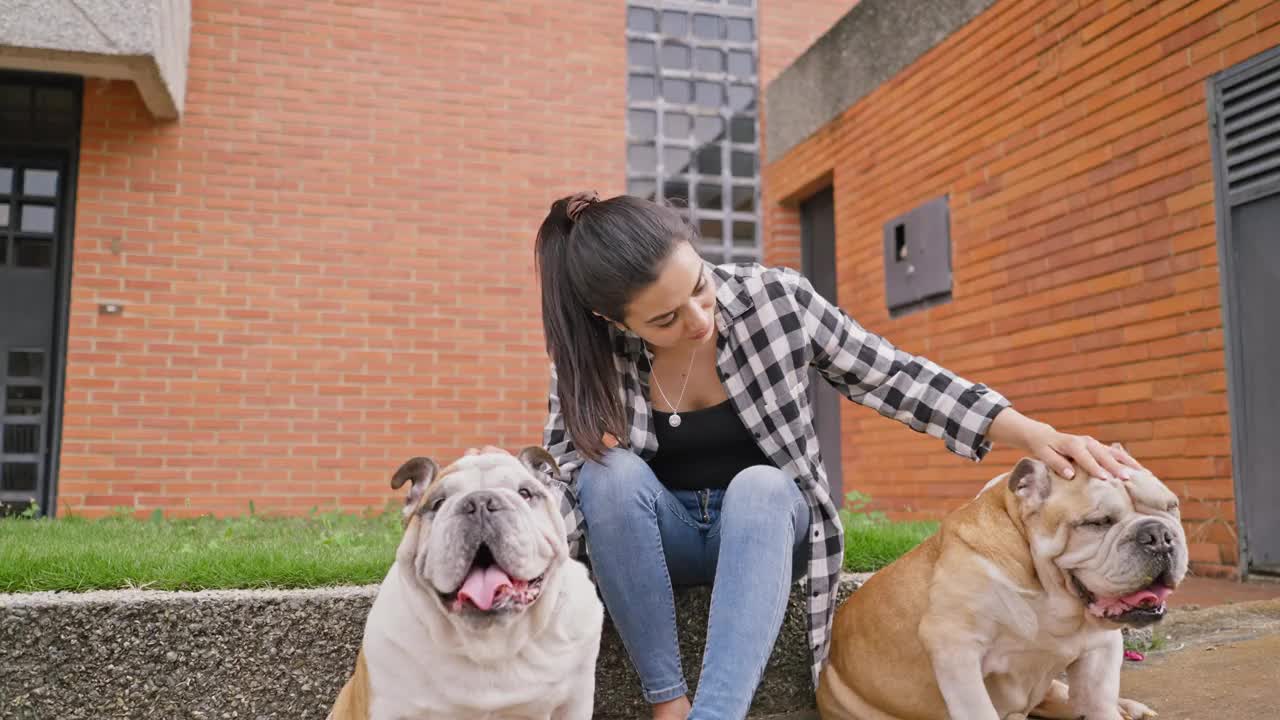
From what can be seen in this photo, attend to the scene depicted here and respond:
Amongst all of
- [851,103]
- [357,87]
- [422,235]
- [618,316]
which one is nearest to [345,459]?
[422,235]

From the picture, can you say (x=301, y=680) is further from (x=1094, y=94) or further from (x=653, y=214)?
(x=1094, y=94)

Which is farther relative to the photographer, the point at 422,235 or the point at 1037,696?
the point at 422,235

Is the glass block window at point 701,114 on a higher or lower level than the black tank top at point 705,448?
higher

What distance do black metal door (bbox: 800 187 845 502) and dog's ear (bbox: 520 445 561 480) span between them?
221 inches

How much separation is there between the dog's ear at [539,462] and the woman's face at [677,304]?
40 cm

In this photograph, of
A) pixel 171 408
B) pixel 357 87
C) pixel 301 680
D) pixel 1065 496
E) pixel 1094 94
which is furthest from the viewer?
pixel 357 87

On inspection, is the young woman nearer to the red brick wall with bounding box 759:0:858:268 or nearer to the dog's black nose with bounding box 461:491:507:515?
the dog's black nose with bounding box 461:491:507:515

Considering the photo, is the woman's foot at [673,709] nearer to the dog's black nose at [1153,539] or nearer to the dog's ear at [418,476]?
the dog's ear at [418,476]

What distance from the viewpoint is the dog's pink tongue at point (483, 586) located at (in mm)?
1932

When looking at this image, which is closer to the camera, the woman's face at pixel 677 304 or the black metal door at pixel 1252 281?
the woman's face at pixel 677 304

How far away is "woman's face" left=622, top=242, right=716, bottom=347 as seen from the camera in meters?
2.36

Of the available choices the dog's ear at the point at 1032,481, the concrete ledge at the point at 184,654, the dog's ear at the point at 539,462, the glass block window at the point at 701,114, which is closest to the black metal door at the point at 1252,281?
the dog's ear at the point at 1032,481

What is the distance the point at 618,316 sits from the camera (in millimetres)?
2467

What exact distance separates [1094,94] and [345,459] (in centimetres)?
504
